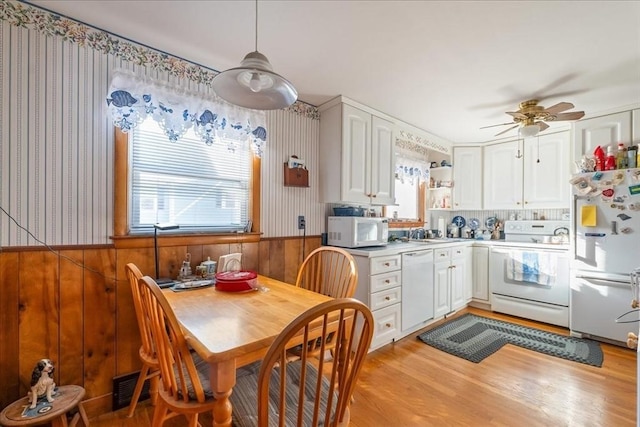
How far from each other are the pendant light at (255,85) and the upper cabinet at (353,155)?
48.5 inches

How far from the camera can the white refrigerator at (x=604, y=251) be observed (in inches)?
97.6

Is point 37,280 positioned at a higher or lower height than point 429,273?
higher

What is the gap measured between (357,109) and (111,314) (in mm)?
2434

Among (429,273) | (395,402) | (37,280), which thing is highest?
(37,280)

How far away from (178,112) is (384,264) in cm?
197

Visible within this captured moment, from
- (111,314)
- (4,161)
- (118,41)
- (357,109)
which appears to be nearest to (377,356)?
(111,314)

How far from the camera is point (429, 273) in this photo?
2.97m

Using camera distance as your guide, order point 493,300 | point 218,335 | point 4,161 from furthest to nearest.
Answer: point 493,300, point 4,161, point 218,335

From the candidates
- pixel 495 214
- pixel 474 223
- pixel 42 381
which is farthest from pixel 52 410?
pixel 495 214

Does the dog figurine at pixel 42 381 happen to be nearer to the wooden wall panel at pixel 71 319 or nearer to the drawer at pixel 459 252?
the wooden wall panel at pixel 71 319

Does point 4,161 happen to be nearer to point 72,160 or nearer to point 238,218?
point 72,160

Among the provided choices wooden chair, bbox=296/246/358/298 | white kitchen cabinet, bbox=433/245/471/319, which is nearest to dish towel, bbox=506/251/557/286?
white kitchen cabinet, bbox=433/245/471/319

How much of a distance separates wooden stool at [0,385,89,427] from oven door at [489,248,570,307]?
388 cm

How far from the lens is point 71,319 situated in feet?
5.20
